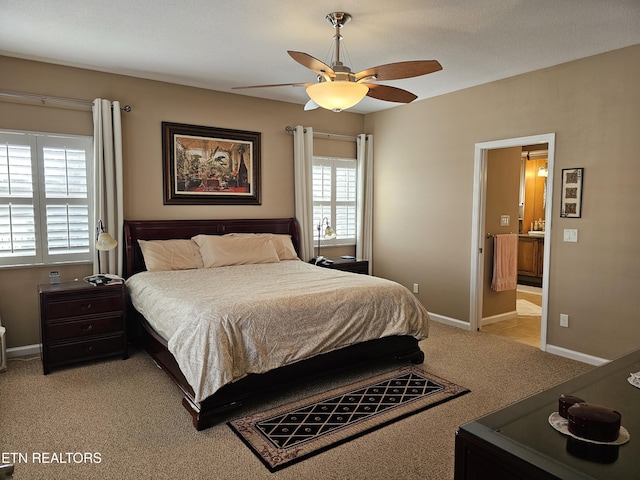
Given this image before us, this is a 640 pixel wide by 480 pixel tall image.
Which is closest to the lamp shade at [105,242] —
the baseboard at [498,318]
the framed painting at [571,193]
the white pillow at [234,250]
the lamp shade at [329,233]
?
the white pillow at [234,250]

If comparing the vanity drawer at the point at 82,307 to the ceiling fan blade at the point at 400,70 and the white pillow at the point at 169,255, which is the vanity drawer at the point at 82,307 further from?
the ceiling fan blade at the point at 400,70

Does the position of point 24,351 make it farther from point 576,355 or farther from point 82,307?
point 576,355

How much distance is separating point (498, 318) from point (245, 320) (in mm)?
3841

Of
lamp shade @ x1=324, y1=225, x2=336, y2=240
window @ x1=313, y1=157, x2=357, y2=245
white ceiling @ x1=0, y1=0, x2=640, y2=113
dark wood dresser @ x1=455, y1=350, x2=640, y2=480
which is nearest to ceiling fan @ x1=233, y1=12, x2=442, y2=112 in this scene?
white ceiling @ x1=0, y1=0, x2=640, y2=113

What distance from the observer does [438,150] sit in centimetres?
536

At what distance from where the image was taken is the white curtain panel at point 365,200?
6207 mm

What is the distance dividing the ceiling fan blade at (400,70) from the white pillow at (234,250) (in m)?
2.52

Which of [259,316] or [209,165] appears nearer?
[259,316]

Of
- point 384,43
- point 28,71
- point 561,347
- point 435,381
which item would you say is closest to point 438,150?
point 384,43

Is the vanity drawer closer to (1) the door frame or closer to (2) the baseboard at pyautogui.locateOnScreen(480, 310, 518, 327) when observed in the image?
(1) the door frame

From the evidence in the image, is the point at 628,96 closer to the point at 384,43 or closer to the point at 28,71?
the point at 384,43

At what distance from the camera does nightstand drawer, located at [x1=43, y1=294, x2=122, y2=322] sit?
145 inches

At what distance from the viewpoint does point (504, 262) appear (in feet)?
17.5

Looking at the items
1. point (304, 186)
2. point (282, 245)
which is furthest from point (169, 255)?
point (304, 186)
